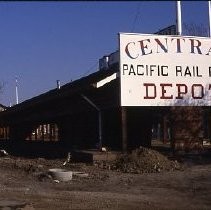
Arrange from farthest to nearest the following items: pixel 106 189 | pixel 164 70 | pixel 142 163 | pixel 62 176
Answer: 1. pixel 164 70
2. pixel 142 163
3. pixel 62 176
4. pixel 106 189

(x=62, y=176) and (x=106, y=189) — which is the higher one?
(x=62, y=176)

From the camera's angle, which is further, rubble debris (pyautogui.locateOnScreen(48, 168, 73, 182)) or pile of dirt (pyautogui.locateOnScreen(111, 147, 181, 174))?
pile of dirt (pyautogui.locateOnScreen(111, 147, 181, 174))

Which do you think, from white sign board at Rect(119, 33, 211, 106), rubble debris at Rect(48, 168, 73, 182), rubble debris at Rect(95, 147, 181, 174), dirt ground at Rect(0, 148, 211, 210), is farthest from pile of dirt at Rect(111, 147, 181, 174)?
rubble debris at Rect(48, 168, 73, 182)

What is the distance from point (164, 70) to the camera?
918 inches

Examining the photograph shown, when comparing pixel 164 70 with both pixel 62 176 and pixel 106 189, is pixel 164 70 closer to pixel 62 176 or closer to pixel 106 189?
pixel 62 176

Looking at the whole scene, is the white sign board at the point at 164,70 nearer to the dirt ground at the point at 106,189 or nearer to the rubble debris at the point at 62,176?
the dirt ground at the point at 106,189

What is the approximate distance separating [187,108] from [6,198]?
12.3m

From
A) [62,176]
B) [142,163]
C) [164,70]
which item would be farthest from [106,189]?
[164,70]

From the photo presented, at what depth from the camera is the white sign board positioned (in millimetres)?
22656

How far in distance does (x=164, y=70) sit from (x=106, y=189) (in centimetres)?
877

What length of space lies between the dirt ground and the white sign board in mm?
2953

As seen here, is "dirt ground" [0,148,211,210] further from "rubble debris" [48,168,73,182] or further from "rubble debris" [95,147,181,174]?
"rubble debris" [95,147,181,174]

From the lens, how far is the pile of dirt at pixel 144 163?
2002 cm

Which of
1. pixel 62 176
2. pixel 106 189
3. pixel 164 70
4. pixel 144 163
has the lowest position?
pixel 106 189
